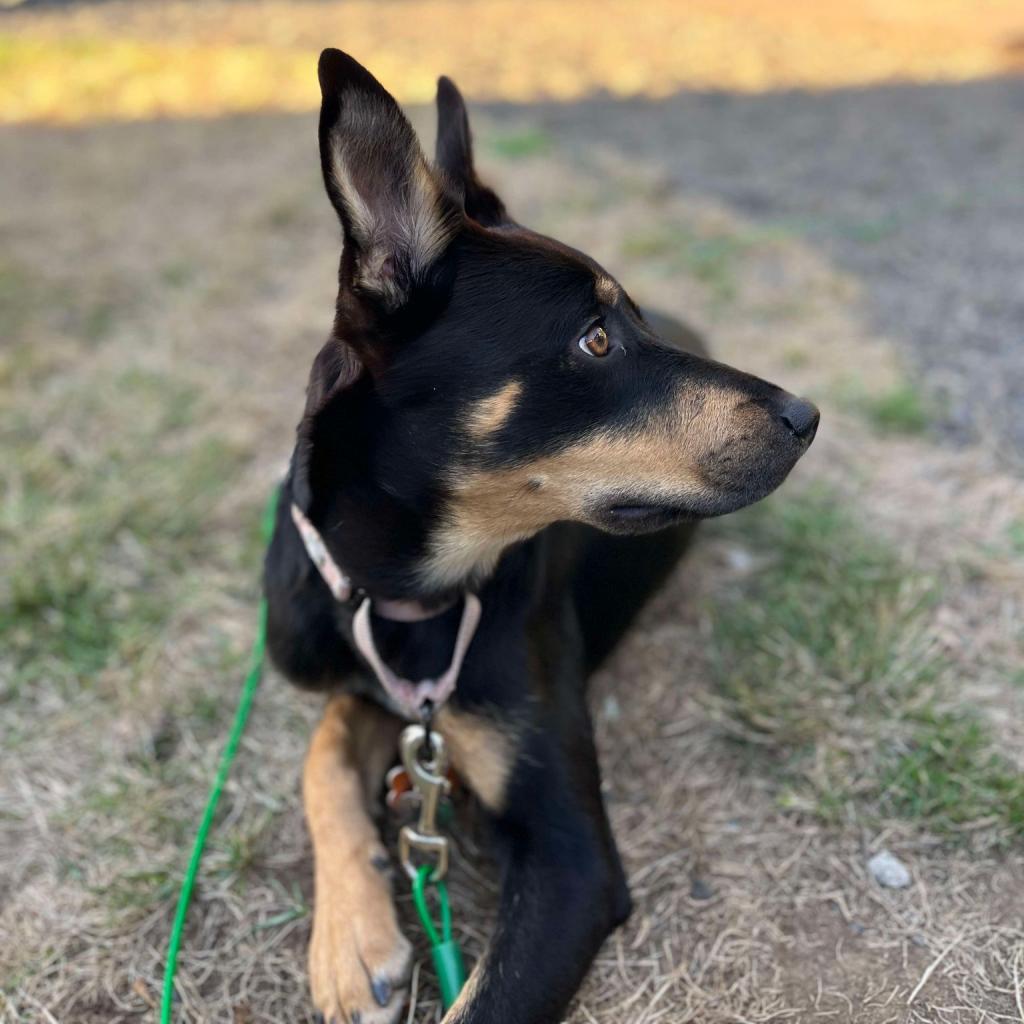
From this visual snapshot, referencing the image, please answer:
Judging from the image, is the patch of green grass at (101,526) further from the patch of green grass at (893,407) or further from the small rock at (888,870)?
the patch of green grass at (893,407)

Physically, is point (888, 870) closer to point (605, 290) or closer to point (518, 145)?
point (605, 290)

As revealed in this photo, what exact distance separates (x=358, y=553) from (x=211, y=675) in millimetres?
1173

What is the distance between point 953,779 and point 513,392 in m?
1.65

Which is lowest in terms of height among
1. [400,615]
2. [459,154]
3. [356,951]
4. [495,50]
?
[495,50]

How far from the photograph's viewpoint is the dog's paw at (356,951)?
2.40 metres

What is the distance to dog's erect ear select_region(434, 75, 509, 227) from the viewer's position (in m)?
2.75

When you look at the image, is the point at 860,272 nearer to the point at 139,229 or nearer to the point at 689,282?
the point at 689,282

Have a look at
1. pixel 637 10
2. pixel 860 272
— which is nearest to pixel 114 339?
pixel 860 272

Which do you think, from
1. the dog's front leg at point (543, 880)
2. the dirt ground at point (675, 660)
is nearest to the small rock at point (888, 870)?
the dirt ground at point (675, 660)

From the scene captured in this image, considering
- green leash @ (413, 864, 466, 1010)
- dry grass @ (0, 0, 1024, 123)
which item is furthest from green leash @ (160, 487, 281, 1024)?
dry grass @ (0, 0, 1024, 123)

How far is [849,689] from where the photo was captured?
124 inches

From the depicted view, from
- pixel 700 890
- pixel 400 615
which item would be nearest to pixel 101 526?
pixel 400 615

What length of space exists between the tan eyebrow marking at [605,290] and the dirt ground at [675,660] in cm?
136

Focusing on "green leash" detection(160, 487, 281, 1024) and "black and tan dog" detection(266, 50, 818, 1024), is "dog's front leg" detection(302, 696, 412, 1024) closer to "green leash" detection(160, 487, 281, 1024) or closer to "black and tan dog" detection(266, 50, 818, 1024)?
"black and tan dog" detection(266, 50, 818, 1024)
